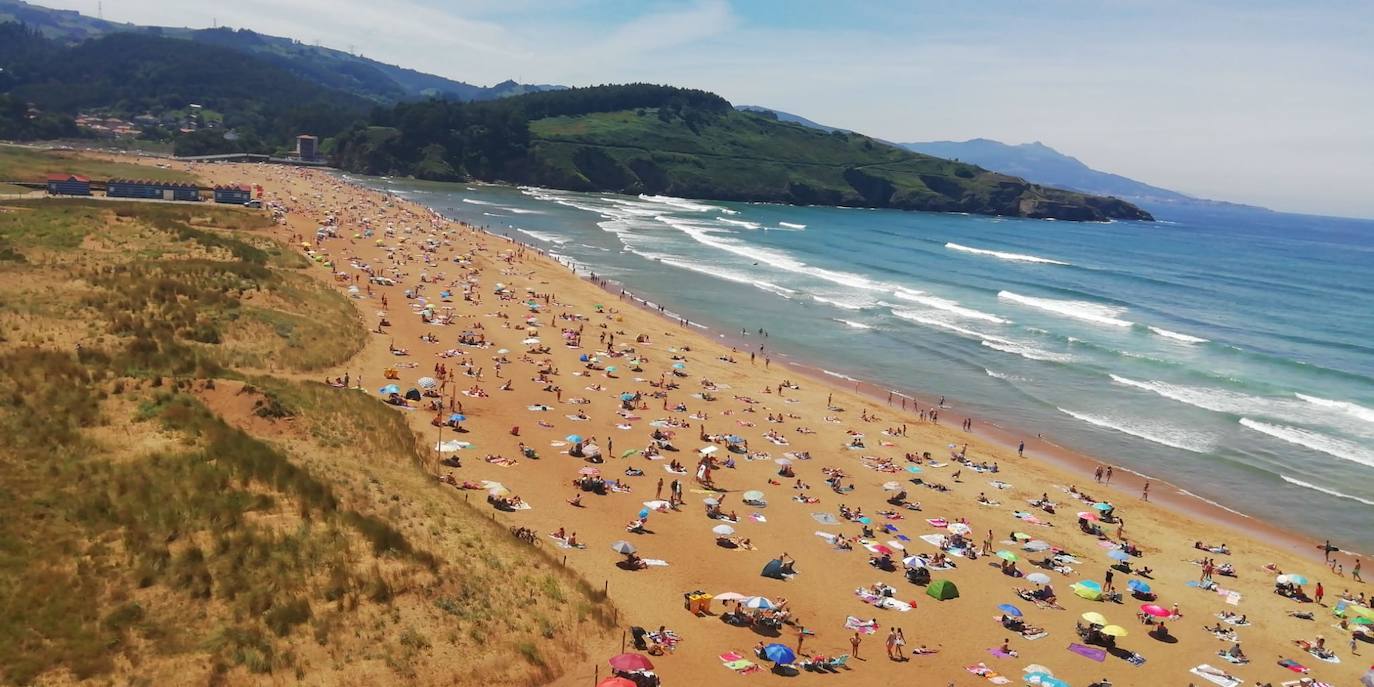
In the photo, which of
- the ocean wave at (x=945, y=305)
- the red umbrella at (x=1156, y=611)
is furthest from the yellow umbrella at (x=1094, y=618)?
the ocean wave at (x=945, y=305)

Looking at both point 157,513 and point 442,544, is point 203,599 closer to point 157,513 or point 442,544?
point 157,513

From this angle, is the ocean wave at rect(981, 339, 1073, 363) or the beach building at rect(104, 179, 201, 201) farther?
the beach building at rect(104, 179, 201, 201)

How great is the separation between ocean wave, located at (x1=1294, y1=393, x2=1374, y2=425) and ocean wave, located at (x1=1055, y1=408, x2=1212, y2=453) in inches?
473

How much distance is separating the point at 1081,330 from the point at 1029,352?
417 inches

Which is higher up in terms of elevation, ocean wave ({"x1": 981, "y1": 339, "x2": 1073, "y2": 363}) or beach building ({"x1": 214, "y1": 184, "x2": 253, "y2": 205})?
beach building ({"x1": 214, "y1": 184, "x2": 253, "y2": 205})

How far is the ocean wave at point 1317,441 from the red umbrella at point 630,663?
38607 millimetres

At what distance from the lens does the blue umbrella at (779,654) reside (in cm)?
1814

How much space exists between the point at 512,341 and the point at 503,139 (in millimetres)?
156214

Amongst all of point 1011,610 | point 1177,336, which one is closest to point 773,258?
point 1177,336

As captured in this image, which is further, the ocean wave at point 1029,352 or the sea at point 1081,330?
the ocean wave at point 1029,352

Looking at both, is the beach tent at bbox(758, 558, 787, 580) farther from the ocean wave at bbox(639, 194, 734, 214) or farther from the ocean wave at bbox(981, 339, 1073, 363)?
the ocean wave at bbox(639, 194, 734, 214)

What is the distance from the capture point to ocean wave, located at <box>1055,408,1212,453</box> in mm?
39031

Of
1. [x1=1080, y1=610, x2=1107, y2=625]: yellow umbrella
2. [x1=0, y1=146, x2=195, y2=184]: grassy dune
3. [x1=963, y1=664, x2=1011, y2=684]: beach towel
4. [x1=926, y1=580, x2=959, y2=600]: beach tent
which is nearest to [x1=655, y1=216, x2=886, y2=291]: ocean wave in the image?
[x1=926, y1=580, x2=959, y2=600]: beach tent

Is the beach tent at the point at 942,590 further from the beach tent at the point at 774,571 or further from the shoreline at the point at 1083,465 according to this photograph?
the shoreline at the point at 1083,465
